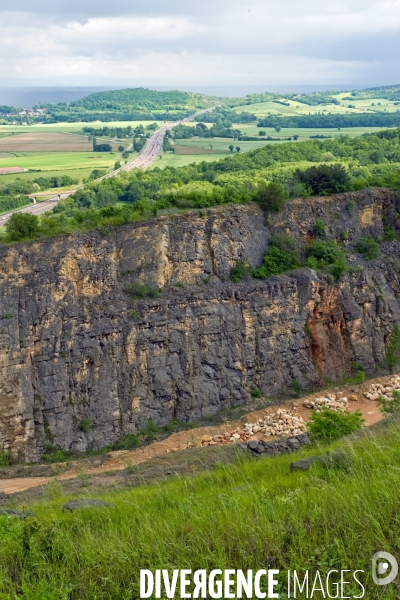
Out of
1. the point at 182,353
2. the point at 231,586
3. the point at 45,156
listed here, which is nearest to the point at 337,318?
the point at 182,353

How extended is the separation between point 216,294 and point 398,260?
10941mm

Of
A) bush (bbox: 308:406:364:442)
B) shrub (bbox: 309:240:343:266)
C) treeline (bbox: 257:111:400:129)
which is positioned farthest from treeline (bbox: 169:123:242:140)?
bush (bbox: 308:406:364:442)

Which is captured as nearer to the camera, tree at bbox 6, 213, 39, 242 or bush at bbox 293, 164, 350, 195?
tree at bbox 6, 213, 39, 242

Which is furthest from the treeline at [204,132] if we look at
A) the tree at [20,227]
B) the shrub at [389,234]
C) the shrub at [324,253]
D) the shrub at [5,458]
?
the shrub at [5,458]

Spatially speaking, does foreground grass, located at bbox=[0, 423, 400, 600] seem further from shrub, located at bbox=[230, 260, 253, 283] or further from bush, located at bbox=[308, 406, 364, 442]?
shrub, located at bbox=[230, 260, 253, 283]

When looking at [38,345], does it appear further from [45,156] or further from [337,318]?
[45,156]

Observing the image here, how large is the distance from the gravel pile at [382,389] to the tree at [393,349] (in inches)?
44.0

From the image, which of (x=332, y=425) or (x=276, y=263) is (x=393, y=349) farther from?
(x=332, y=425)

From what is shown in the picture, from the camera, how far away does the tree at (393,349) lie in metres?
27.6

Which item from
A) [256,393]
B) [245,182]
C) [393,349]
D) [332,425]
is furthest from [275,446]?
[245,182]

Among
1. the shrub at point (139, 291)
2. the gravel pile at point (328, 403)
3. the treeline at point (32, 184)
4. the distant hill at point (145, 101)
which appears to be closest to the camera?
the shrub at point (139, 291)

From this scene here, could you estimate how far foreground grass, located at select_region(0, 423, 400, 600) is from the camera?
22.8 feet

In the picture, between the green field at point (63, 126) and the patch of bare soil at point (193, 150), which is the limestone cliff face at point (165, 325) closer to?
the patch of bare soil at point (193, 150)

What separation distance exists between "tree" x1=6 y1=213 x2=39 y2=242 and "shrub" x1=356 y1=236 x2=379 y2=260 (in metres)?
16.3
